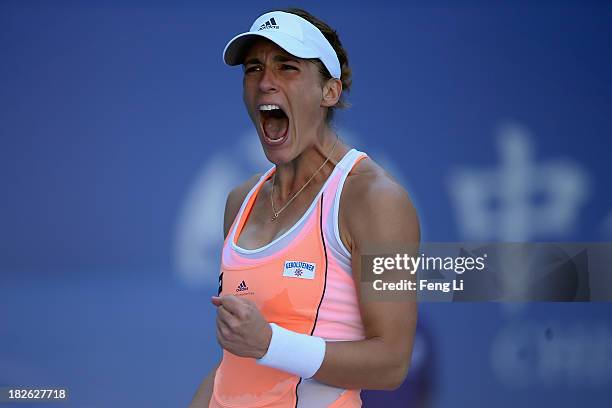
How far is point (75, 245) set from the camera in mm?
2807

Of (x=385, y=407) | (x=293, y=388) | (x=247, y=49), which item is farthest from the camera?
(x=385, y=407)

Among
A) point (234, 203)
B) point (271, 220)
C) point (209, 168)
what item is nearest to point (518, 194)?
point (209, 168)

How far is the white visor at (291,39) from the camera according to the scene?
60.2 inches

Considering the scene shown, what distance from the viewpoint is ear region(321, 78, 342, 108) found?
164cm

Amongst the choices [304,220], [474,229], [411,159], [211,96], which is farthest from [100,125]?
[304,220]

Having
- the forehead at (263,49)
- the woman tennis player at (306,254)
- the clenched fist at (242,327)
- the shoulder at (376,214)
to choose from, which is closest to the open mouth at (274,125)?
the woman tennis player at (306,254)

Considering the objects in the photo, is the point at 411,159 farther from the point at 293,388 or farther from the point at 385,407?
the point at 293,388

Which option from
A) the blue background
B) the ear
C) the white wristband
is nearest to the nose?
the ear

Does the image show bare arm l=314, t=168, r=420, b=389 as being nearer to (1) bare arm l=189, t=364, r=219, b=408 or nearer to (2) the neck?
(2) the neck

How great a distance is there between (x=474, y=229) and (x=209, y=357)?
0.96 meters

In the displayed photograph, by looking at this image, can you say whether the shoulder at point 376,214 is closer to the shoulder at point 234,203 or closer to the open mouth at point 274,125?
the open mouth at point 274,125

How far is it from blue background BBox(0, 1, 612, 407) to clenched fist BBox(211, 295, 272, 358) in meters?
1.45

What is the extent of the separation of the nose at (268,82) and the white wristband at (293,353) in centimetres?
45

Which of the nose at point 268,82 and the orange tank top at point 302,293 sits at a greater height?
the nose at point 268,82
